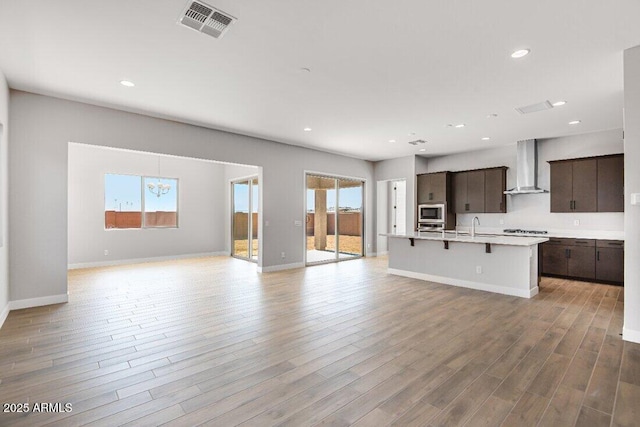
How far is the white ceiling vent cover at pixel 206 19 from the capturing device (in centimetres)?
246

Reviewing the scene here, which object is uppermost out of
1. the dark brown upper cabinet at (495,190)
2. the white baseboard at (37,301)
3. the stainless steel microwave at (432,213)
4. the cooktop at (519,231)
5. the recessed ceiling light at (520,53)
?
the recessed ceiling light at (520,53)

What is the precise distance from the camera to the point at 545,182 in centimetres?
672

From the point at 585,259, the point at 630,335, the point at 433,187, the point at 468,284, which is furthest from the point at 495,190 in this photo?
the point at 630,335

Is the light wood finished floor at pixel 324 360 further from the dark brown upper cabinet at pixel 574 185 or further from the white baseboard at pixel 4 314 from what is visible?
the dark brown upper cabinet at pixel 574 185

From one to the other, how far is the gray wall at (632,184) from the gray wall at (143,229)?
817cm

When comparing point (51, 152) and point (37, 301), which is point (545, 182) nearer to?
point (51, 152)

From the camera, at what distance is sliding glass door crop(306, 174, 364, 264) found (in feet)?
27.1

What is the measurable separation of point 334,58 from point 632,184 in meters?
3.17

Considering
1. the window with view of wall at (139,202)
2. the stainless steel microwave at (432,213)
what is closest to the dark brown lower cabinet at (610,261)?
the stainless steel microwave at (432,213)

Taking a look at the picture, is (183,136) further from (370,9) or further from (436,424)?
(436,424)

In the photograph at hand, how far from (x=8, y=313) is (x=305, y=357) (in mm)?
3969

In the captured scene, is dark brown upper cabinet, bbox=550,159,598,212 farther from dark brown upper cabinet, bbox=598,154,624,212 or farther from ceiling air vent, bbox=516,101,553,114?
ceiling air vent, bbox=516,101,553,114

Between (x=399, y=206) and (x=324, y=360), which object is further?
(x=399, y=206)

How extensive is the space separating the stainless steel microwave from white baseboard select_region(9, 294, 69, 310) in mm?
7437
